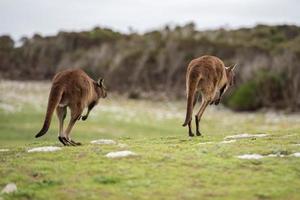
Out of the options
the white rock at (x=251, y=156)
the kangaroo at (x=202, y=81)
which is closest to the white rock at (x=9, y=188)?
the white rock at (x=251, y=156)

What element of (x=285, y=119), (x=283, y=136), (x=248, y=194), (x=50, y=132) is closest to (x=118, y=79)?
(x=285, y=119)

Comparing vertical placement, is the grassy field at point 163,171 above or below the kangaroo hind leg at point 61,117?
below

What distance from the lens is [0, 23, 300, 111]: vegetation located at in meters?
53.7

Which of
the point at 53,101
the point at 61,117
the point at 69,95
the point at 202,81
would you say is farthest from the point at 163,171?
the point at 202,81

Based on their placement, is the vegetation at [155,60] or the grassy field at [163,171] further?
the vegetation at [155,60]

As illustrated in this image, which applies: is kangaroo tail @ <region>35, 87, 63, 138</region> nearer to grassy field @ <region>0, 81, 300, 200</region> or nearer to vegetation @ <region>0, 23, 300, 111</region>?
grassy field @ <region>0, 81, 300, 200</region>

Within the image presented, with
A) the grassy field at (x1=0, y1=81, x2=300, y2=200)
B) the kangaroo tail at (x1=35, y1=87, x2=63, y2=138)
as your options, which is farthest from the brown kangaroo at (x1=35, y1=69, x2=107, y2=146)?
the grassy field at (x1=0, y1=81, x2=300, y2=200)

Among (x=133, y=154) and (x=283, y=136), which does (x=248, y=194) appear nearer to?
(x=133, y=154)

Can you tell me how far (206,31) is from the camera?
99500 mm

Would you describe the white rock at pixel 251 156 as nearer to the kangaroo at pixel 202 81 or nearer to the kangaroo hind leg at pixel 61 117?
the kangaroo at pixel 202 81

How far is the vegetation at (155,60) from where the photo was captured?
176 ft

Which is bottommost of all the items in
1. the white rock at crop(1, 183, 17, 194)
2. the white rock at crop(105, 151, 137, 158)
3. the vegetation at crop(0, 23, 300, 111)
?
the white rock at crop(1, 183, 17, 194)

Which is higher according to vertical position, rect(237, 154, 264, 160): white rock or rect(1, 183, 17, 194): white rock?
rect(237, 154, 264, 160): white rock

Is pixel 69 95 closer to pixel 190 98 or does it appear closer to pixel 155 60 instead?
pixel 190 98
